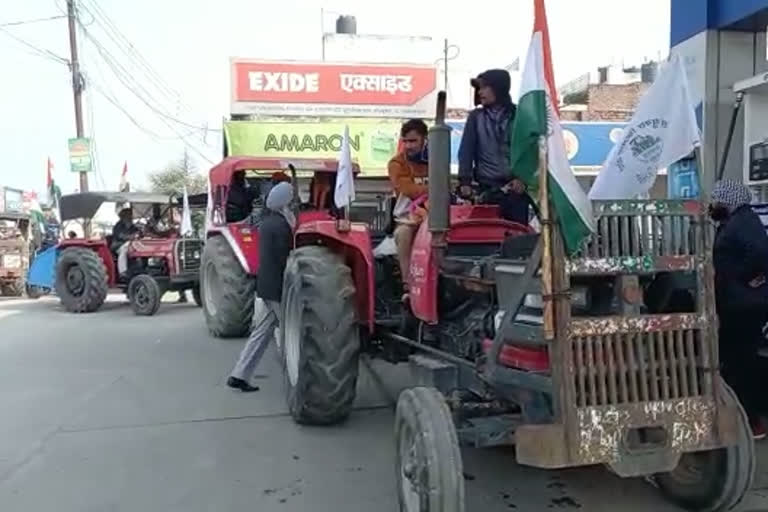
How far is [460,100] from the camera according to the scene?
29844mm

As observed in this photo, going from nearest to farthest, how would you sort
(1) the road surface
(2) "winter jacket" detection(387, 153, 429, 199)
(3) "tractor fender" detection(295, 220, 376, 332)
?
(1) the road surface, (2) "winter jacket" detection(387, 153, 429, 199), (3) "tractor fender" detection(295, 220, 376, 332)

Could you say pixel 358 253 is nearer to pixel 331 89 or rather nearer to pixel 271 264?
pixel 271 264

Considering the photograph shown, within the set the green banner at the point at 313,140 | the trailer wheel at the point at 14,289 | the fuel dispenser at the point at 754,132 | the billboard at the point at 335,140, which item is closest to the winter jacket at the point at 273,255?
the fuel dispenser at the point at 754,132

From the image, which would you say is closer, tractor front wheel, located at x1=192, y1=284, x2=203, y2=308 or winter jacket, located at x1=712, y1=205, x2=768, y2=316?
winter jacket, located at x1=712, y1=205, x2=768, y2=316

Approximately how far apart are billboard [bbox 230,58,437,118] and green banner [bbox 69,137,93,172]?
4.48 meters

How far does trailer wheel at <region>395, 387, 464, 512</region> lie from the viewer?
3340 mm

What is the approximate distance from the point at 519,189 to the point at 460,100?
26152 millimetres

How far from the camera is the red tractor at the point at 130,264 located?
13.0m

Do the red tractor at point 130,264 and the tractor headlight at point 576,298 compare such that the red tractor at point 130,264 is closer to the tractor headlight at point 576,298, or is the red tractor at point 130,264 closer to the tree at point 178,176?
the tractor headlight at point 576,298

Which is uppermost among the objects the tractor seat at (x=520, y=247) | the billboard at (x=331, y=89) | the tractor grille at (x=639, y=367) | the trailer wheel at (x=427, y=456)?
the billboard at (x=331, y=89)

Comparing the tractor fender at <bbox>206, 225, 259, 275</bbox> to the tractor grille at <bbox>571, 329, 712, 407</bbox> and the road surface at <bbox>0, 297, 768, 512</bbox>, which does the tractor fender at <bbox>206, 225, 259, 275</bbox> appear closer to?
the road surface at <bbox>0, 297, 768, 512</bbox>

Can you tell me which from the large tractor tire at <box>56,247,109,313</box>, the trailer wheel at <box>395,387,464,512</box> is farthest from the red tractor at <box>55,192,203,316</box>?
the trailer wheel at <box>395,387,464,512</box>

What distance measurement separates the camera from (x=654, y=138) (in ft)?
12.0

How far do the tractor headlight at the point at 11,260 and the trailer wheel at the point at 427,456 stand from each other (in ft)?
52.6
